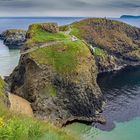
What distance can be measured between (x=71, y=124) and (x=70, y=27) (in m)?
129

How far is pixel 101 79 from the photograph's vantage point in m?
133

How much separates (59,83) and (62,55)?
13.3 meters

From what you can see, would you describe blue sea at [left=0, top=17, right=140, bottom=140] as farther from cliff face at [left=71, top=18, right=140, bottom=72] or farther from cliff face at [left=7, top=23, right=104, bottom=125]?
cliff face at [left=71, top=18, right=140, bottom=72]

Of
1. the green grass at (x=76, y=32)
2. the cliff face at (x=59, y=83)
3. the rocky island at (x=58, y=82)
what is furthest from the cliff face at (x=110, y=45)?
the cliff face at (x=59, y=83)

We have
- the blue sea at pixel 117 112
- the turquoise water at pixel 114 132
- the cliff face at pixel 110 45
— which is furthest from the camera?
the cliff face at pixel 110 45

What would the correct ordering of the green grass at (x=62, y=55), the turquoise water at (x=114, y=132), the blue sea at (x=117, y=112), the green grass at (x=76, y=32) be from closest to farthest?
the turquoise water at (x=114, y=132) → the blue sea at (x=117, y=112) → the green grass at (x=62, y=55) → the green grass at (x=76, y=32)

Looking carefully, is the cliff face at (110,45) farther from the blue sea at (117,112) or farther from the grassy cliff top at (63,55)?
the grassy cliff top at (63,55)

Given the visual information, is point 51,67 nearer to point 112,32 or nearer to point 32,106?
point 32,106

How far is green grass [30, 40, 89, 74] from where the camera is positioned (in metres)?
89.9

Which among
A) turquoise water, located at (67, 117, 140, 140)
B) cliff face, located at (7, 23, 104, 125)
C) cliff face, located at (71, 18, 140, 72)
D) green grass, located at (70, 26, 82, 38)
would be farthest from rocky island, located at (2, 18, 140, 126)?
green grass, located at (70, 26, 82, 38)

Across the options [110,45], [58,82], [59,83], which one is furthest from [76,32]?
[59,83]

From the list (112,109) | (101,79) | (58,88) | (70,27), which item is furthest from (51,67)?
(70,27)

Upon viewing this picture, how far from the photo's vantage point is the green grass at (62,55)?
295ft

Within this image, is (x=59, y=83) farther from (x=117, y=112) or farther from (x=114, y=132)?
(x=114, y=132)
